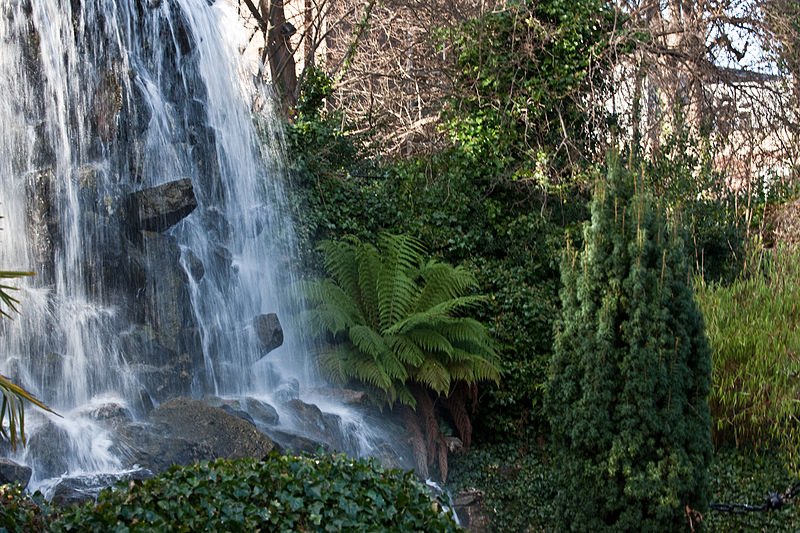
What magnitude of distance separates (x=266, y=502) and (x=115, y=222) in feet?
14.3

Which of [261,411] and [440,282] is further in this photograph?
[440,282]

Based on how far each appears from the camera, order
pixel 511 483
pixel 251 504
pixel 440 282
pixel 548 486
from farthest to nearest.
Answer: pixel 440 282
pixel 511 483
pixel 548 486
pixel 251 504

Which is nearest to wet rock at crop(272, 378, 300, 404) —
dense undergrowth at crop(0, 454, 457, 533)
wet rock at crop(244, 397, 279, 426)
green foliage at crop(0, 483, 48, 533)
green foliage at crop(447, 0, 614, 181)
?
wet rock at crop(244, 397, 279, 426)

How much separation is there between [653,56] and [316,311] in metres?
5.90

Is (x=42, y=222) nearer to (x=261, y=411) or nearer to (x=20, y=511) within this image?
(x=261, y=411)

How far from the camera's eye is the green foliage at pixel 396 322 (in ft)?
27.2

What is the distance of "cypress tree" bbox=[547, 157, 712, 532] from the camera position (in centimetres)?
632

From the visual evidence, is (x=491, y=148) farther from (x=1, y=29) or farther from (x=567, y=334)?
(x=1, y=29)

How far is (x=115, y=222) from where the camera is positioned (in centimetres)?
782

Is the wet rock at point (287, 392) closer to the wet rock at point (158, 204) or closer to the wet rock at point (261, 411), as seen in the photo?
the wet rock at point (261, 411)

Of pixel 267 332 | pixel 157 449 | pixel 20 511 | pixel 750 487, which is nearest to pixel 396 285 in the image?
pixel 267 332

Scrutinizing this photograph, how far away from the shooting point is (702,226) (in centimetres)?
1132

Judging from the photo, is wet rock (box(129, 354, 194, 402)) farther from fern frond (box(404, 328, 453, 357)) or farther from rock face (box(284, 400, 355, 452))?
fern frond (box(404, 328, 453, 357))

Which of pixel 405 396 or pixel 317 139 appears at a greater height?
pixel 317 139
